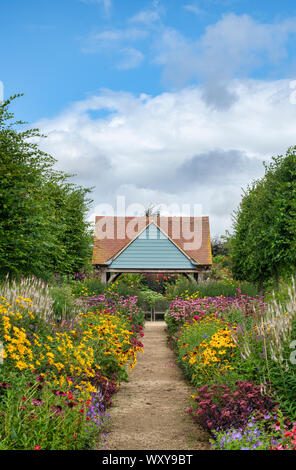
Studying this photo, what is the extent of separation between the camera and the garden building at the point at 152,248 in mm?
20516

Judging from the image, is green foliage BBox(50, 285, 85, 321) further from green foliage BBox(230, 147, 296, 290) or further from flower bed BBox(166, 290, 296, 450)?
green foliage BBox(230, 147, 296, 290)

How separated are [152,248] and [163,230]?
1.42 metres

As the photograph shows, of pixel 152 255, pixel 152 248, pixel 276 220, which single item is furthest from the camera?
pixel 152 248

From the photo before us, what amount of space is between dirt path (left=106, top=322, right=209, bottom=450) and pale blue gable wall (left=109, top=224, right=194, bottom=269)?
33.6 feet

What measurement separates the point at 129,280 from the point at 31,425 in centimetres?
2166

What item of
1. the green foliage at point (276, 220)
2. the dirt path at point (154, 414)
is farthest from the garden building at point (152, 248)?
the dirt path at point (154, 414)

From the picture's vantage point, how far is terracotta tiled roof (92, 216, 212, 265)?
69.9 feet

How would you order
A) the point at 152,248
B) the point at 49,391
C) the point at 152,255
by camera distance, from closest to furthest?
the point at 49,391, the point at 152,255, the point at 152,248

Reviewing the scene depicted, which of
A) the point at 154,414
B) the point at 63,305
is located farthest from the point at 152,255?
the point at 154,414

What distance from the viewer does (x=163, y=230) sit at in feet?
71.9

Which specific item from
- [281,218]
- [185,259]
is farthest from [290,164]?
[185,259]

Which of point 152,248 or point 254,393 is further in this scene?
point 152,248

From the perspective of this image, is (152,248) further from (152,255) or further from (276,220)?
(276,220)

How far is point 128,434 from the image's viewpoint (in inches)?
221
